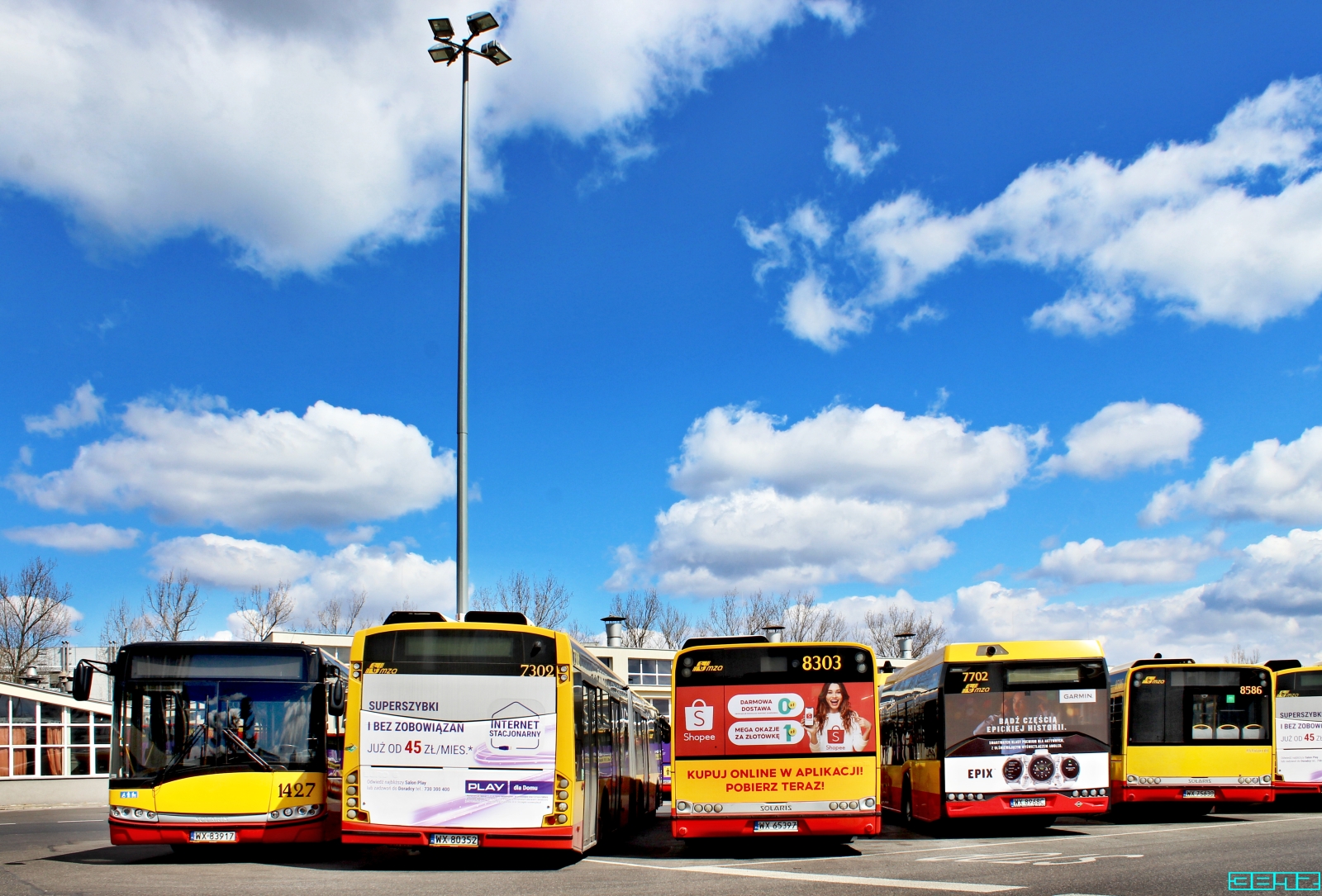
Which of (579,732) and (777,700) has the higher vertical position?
(777,700)

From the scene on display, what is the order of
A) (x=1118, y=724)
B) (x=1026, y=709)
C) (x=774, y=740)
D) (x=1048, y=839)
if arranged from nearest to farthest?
(x=774, y=740)
(x=1048, y=839)
(x=1026, y=709)
(x=1118, y=724)

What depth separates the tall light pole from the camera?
17750 millimetres

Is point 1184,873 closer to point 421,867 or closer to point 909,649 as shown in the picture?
point 421,867

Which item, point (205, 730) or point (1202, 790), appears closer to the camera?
point (205, 730)

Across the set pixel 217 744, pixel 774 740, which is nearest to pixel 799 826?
pixel 774 740

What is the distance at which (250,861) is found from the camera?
14102 mm

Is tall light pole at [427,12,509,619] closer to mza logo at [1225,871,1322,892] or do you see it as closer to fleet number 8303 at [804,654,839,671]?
fleet number 8303 at [804,654,839,671]

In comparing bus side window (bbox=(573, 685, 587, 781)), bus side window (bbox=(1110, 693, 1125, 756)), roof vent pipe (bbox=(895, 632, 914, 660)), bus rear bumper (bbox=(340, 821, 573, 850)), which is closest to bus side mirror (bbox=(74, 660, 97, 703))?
bus rear bumper (bbox=(340, 821, 573, 850))

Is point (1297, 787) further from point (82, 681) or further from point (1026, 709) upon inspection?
point (82, 681)

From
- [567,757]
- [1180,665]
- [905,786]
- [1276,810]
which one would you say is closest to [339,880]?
[567,757]

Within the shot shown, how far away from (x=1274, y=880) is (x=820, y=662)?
5.90 meters

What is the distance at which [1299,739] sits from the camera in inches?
821

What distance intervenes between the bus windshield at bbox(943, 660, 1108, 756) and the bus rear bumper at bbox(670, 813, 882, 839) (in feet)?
12.4

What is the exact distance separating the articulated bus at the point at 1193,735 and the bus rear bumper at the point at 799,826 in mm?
8089
